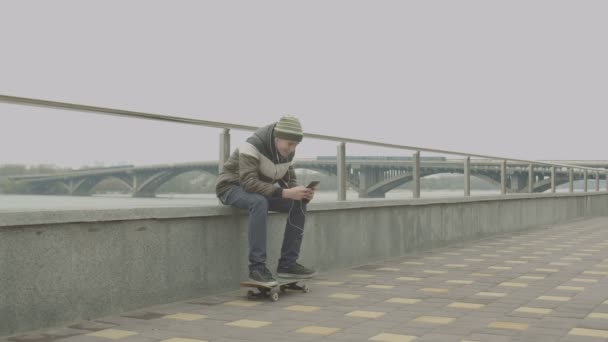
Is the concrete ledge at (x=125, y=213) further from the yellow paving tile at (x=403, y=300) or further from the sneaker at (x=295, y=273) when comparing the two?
the yellow paving tile at (x=403, y=300)

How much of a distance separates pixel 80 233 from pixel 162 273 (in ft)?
2.87

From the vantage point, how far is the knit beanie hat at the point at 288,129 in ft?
18.2

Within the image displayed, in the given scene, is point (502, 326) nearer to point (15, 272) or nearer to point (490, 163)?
point (15, 272)

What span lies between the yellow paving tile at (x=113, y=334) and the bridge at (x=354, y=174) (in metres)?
0.93

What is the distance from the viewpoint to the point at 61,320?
14.8 feet

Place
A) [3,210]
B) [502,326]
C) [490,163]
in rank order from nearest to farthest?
[3,210] < [502,326] < [490,163]

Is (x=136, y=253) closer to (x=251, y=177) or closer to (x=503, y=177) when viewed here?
(x=251, y=177)

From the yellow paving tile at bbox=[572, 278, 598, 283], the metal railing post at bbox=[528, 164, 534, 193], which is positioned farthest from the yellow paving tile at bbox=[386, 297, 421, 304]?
the metal railing post at bbox=[528, 164, 534, 193]

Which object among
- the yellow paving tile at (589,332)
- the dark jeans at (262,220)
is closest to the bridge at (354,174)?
the dark jeans at (262,220)

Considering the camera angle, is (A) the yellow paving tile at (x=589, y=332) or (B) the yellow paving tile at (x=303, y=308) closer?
(A) the yellow paving tile at (x=589, y=332)

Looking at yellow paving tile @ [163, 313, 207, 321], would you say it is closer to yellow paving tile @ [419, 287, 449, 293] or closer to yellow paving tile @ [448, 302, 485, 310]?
yellow paving tile @ [448, 302, 485, 310]

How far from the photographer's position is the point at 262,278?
5520 mm

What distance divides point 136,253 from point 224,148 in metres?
1.34

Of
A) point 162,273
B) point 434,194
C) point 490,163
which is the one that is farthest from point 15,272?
point 490,163
